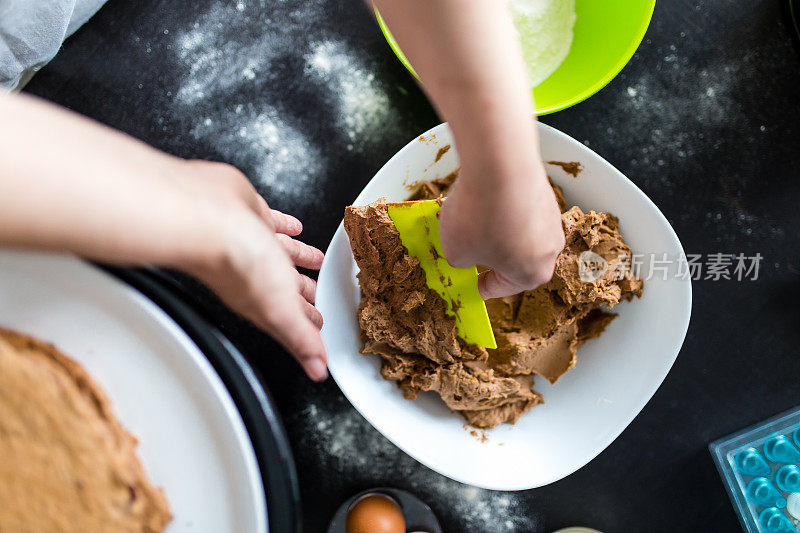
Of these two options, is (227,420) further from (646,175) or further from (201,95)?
(646,175)

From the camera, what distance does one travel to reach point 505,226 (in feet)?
2.02

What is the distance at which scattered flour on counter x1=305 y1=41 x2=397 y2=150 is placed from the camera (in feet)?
3.38

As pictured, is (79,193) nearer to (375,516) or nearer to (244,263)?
(244,263)

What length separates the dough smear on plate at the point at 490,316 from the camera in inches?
34.2

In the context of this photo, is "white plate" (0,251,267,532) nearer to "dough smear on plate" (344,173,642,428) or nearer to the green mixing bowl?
"dough smear on plate" (344,173,642,428)

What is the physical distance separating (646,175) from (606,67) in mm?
220

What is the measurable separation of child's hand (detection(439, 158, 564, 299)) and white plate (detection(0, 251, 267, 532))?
0.43m

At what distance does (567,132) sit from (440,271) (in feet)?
1.33

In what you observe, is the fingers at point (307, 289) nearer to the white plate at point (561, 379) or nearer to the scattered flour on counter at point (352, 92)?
the white plate at point (561, 379)

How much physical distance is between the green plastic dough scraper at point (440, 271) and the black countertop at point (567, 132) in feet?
0.75

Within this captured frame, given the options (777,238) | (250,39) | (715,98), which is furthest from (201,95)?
(777,238)

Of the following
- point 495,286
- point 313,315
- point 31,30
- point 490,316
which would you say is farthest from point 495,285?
point 31,30

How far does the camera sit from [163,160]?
516mm

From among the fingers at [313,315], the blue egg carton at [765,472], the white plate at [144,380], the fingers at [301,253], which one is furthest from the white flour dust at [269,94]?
the blue egg carton at [765,472]
